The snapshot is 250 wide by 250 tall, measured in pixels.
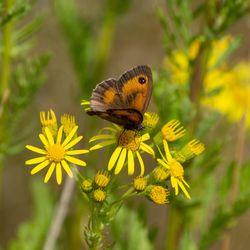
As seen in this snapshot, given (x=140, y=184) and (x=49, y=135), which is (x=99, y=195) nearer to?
(x=140, y=184)

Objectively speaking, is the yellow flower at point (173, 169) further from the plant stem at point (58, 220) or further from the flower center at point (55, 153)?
the plant stem at point (58, 220)

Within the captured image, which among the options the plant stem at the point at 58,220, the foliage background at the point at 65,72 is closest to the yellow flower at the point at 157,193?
the plant stem at the point at 58,220

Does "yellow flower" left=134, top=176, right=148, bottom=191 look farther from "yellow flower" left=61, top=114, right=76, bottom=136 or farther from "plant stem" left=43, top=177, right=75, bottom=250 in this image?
"plant stem" left=43, top=177, right=75, bottom=250

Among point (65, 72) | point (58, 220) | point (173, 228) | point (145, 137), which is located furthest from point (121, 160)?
point (65, 72)

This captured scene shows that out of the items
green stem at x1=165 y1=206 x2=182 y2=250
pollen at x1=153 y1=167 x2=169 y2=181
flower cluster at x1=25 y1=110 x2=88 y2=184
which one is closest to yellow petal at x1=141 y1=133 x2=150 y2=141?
pollen at x1=153 y1=167 x2=169 y2=181

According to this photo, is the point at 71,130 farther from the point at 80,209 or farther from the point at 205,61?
the point at 80,209
